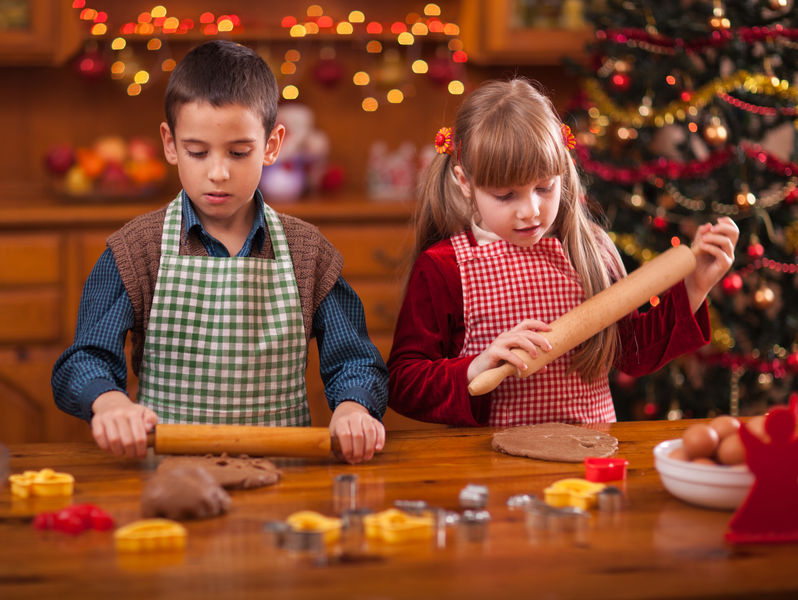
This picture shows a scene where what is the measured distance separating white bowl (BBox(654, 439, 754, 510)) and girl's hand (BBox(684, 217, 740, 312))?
0.48 m

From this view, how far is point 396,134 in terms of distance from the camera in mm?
3564

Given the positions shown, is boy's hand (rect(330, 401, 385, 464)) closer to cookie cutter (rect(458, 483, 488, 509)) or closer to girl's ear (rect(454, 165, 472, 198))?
cookie cutter (rect(458, 483, 488, 509))

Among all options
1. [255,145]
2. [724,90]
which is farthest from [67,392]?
[724,90]

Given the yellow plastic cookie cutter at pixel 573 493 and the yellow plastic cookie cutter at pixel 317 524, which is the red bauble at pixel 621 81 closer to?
the yellow plastic cookie cutter at pixel 573 493

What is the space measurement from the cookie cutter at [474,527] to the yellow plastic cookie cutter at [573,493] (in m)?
0.11

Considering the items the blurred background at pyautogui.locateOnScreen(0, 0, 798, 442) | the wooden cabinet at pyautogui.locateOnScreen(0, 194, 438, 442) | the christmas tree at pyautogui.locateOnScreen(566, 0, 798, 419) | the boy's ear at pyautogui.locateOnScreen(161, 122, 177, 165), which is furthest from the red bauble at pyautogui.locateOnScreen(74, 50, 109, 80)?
the boy's ear at pyautogui.locateOnScreen(161, 122, 177, 165)

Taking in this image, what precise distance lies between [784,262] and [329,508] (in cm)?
193

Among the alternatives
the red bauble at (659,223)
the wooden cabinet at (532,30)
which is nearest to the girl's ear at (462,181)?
the red bauble at (659,223)

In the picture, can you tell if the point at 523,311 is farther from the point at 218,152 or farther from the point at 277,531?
the point at 277,531

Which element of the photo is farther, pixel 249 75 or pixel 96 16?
pixel 96 16

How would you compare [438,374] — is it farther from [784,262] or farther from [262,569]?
[784,262]

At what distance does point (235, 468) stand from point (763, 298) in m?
1.82

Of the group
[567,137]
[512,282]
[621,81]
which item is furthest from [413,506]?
[621,81]

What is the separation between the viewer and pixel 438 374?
142cm
